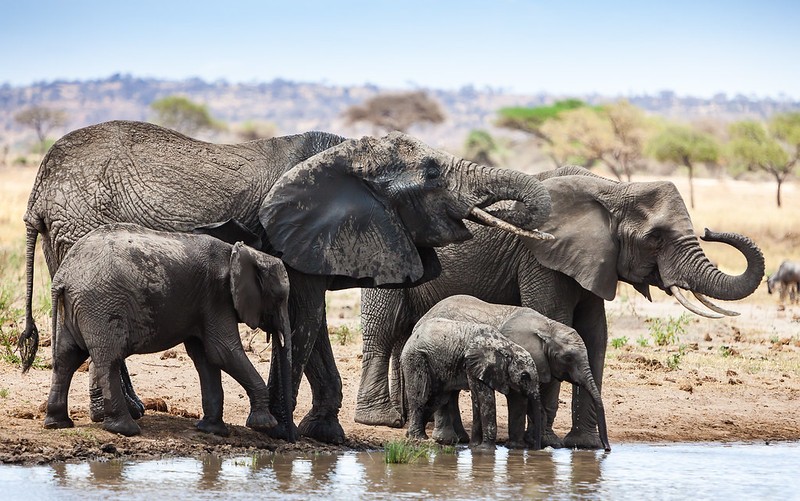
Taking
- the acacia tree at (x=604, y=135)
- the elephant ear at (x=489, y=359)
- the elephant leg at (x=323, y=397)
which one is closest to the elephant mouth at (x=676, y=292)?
the elephant ear at (x=489, y=359)

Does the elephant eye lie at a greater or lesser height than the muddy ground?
greater

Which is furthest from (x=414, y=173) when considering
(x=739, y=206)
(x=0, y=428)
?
(x=739, y=206)

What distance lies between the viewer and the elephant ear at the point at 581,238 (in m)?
9.41

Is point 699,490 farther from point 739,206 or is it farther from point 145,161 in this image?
point 739,206

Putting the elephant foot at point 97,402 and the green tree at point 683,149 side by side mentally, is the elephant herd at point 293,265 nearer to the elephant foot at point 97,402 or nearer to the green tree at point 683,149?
the elephant foot at point 97,402

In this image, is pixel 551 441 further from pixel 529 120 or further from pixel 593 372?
pixel 529 120

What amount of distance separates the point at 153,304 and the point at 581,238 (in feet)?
10.4

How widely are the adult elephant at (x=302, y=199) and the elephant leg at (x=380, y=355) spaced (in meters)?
1.77

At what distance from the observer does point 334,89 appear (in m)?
178

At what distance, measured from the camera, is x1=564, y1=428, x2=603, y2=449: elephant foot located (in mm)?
9242

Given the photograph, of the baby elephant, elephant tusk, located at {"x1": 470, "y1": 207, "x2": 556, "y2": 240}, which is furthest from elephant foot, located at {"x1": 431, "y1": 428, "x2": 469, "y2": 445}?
elephant tusk, located at {"x1": 470, "y1": 207, "x2": 556, "y2": 240}

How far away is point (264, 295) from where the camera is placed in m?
8.03

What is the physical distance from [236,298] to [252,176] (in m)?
0.86

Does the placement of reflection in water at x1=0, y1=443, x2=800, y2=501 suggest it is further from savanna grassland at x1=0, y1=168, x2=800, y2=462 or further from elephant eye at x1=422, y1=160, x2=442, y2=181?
elephant eye at x1=422, y1=160, x2=442, y2=181
